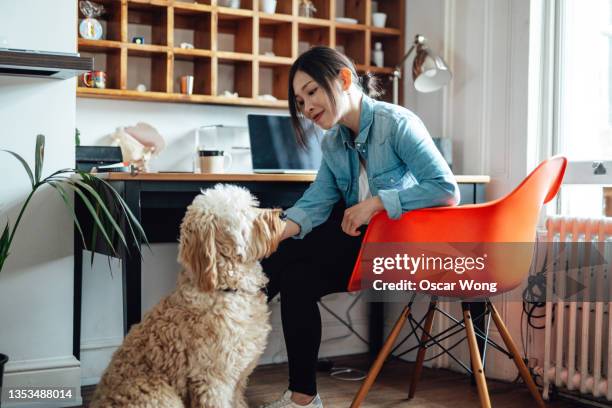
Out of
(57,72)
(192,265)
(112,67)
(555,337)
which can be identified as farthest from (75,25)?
(555,337)

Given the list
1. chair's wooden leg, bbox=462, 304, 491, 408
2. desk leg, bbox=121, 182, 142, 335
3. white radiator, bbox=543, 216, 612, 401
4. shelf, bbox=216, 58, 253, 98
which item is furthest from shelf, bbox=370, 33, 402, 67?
desk leg, bbox=121, 182, 142, 335

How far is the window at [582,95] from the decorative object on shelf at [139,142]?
1577mm

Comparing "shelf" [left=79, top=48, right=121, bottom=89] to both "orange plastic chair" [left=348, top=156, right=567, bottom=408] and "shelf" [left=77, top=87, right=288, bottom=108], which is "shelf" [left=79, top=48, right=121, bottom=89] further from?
"orange plastic chair" [left=348, top=156, right=567, bottom=408]

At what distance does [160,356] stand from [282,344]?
135 centimetres

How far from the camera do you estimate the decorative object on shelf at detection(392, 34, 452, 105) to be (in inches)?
119

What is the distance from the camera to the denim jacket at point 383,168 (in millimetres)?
2084

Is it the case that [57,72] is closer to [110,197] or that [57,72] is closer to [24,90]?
[24,90]

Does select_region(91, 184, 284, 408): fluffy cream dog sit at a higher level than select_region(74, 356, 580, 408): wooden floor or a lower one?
higher

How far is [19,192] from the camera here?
2346 millimetres

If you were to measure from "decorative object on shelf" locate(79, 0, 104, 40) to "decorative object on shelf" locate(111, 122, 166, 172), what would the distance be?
38cm

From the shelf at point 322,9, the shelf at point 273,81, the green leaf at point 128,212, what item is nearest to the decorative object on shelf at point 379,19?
the shelf at point 322,9

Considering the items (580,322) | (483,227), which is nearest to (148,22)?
(483,227)

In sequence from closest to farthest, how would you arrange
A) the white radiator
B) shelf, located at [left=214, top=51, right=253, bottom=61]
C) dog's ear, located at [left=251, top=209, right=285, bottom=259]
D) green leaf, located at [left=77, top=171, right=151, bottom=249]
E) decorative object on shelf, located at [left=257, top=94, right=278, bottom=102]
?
dog's ear, located at [left=251, top=209, right=285, bottom=259], green leaf, located at [left=77, top=171, right=151, bottom=249], the white radiator, shelf, located at [left=214, top=51, right=253, bottom=61], decorative object on shelf, located at [left=257, top=94, right=278, bottom=102]

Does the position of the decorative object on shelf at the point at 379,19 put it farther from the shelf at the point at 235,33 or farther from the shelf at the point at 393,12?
the shelf at the point at 235,33
